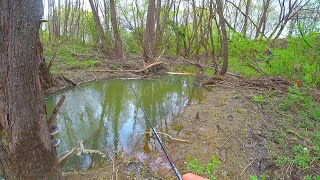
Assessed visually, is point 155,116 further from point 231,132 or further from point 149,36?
point 149,36

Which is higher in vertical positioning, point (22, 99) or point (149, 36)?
point (149, 36)

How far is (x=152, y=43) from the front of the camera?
11.7 meters

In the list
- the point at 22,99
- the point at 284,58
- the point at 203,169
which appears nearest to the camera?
the point at 22,99

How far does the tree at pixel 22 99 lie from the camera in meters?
1.79

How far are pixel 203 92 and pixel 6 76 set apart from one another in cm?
571

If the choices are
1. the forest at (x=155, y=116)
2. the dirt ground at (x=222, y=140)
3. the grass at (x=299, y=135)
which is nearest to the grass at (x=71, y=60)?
the forest at (x=155, y=116)

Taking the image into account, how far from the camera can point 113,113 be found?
17.4 ft

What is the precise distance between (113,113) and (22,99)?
338cm

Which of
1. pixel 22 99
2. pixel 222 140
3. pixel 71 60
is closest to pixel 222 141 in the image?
pixel 222 140

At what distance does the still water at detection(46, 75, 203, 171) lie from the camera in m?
3.73

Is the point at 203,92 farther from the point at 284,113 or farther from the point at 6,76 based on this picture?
the point at 6,76

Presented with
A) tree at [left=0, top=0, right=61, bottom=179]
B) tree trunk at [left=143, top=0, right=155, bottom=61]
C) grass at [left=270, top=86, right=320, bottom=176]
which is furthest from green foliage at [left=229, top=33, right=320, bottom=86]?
tree at [left=0, top=0, right=61, bottom=179]

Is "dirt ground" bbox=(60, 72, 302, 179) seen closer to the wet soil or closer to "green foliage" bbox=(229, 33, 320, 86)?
the wet soil

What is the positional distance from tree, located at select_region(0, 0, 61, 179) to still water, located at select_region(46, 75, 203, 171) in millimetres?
991
